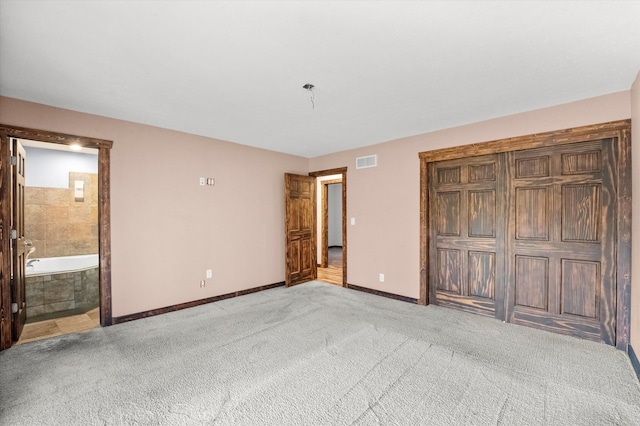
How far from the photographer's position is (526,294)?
344cm

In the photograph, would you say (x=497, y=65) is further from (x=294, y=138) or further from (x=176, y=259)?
(x=176, y=259)

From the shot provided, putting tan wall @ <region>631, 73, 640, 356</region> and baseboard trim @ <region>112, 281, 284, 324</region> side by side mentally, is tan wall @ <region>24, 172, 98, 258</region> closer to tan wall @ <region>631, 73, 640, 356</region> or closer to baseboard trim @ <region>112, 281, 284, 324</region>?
baseboard trim @ <region>112, 281, 284, 324</region>

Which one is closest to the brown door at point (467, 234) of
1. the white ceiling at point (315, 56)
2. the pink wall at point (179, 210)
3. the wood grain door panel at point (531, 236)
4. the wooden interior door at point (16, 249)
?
the wood grain door panel at point (531, 236)

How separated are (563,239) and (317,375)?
3004mm

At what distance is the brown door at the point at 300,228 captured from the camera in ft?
17.5

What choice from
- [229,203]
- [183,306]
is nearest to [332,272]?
[229,203]

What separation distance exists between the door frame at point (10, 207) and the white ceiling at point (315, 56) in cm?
35

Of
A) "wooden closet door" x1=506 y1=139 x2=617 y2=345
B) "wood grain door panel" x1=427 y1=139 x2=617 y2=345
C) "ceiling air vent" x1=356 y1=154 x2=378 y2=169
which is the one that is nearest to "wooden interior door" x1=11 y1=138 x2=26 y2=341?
"ceiling air vent" x1=356 y1=154 x2=378 y2=169

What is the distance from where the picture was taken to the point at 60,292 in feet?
13.4

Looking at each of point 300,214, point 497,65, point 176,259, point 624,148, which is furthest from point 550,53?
point 176,259

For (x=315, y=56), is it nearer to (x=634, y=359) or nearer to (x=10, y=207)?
(x=10, y=207)

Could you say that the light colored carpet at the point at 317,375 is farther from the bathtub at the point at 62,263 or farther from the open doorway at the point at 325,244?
the open doorway at the point at 325,244

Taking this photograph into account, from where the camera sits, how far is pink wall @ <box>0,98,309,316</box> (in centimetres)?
354

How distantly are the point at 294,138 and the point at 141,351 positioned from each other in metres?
3.28
